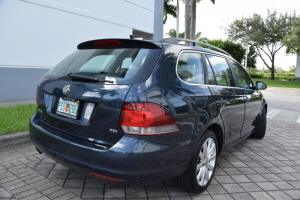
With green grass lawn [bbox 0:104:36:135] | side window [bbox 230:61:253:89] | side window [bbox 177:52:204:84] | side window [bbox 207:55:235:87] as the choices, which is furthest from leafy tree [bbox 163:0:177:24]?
side window [bbox 177:52:204:84]

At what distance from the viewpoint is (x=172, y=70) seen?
8.07 feet

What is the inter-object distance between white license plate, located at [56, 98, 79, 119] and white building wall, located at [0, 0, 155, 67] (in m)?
5.89

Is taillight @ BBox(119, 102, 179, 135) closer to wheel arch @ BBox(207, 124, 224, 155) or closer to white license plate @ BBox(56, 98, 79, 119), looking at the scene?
white license plate @ BBox(56, 98, 79, 119)

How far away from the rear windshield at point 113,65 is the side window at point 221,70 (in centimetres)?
112

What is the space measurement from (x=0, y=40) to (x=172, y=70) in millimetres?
6552

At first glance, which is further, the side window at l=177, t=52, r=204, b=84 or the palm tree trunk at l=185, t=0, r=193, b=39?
the palm tree trunk at l=185, t=0, r=193, b=39

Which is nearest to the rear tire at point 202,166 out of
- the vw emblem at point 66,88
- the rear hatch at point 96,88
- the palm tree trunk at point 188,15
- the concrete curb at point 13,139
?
the rear hatch at point 96,88

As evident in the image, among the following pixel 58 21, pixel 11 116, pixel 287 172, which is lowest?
pixel 287 172

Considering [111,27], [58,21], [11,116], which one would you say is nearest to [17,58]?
[58,21]

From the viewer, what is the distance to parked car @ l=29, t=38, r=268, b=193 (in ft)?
7.02

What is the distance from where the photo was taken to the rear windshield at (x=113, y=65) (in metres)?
2.27

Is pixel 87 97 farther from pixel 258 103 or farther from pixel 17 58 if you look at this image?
pixel 17 58

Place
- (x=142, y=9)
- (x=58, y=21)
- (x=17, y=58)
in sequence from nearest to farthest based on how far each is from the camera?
(x=17, y=58) < (x=58, y=21) < (x=142, y=9)

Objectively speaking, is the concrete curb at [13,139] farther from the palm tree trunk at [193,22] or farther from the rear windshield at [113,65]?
the palm tree trunk at [193,22]
